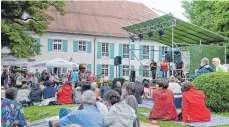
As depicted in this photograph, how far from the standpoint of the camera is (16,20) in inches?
969

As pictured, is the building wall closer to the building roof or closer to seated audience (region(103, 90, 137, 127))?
the building roof

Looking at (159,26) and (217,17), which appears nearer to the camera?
(159,26)

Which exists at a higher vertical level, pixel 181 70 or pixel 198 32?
pixel 198 32

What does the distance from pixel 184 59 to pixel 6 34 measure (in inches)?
414

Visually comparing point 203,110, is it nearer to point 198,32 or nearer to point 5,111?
point 5,111

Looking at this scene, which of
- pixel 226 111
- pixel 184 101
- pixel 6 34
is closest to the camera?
pixel 184 101

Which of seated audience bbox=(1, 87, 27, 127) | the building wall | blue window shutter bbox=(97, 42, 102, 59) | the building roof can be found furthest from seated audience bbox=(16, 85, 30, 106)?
blue window shutter bbox=(97, 42, 102, 59)

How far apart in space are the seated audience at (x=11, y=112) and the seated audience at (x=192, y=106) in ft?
14.4

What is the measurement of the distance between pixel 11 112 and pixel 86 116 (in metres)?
1.83

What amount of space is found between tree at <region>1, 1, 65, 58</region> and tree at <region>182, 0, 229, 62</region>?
36.4 ft

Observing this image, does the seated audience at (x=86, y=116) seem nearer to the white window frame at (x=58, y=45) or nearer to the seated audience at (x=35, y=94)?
the seated audience at (x=35, y=94)

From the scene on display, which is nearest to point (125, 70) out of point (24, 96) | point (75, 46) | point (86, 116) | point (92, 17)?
point (75, 46)

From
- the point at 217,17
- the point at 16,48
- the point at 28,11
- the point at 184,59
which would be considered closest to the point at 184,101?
the point at 184,59

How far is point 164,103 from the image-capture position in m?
9.66
